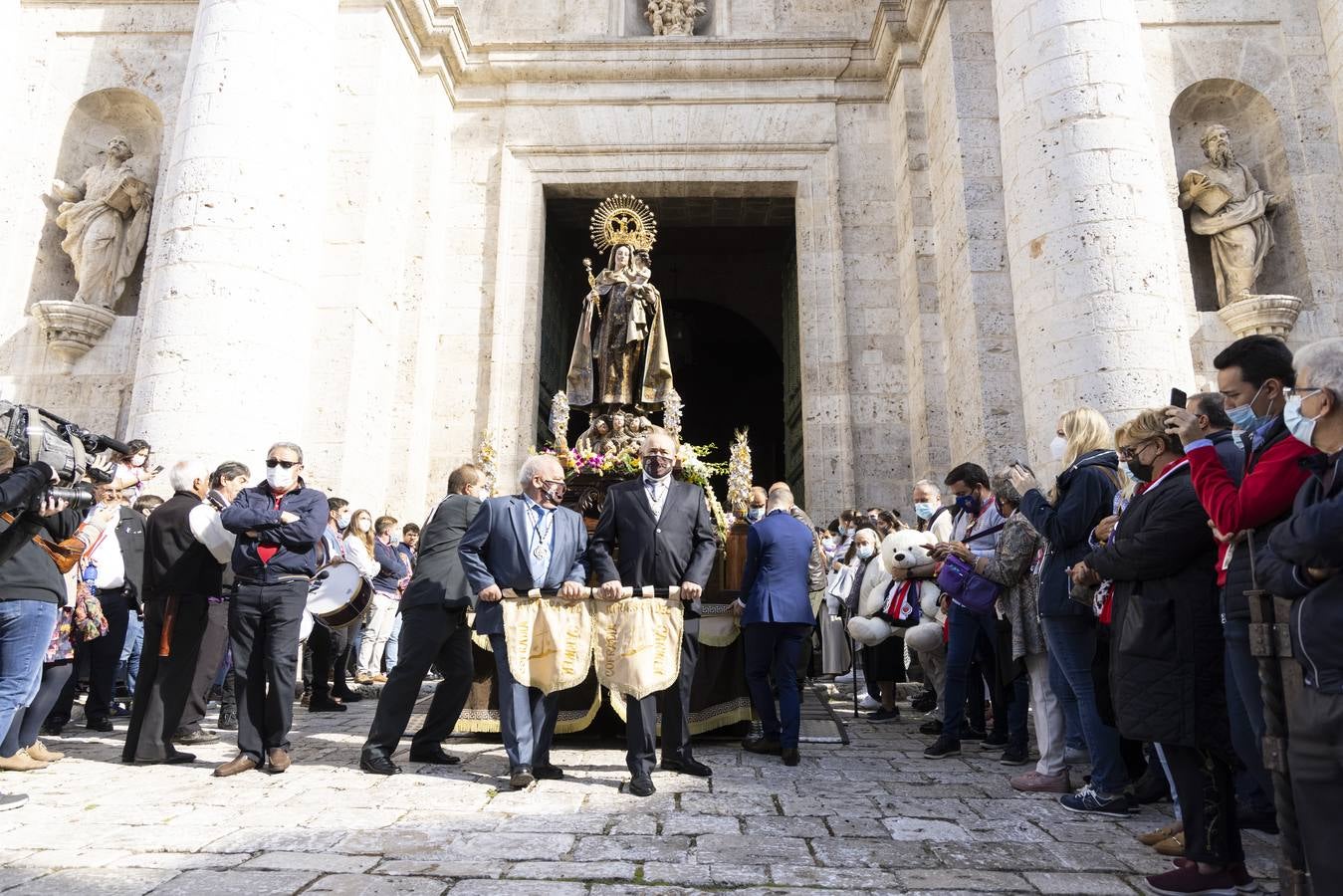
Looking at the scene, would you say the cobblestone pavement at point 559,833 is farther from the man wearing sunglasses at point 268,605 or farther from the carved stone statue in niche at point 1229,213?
the carved stone statue in niche at point 1229,213

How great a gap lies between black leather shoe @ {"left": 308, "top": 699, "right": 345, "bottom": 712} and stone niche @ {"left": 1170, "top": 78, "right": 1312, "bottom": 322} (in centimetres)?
935

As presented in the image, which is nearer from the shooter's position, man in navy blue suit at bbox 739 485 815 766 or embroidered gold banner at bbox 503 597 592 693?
embroidered gold banner at bbox 503 597 592 693

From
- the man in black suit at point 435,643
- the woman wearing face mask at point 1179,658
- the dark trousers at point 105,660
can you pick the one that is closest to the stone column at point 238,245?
the dark trousers at point 105,660

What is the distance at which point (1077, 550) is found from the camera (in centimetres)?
409

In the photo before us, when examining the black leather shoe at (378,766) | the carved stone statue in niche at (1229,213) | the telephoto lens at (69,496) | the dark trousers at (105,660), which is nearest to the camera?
the telephoto lens at (69,496)

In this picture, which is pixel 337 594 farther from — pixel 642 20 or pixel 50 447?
pixel 642 20

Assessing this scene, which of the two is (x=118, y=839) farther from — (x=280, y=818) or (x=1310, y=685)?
(x=1310, y=685)

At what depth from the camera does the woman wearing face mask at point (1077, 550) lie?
3.93 meters

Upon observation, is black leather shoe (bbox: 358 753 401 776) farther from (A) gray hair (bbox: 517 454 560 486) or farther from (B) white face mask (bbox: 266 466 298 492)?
(A) gray hair (bbox: 517 454 560 486)

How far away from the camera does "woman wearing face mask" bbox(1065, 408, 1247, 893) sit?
2961 millimetres

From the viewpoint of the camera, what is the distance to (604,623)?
445 centimetres

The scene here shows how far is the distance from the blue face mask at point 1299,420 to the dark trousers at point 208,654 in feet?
17.0

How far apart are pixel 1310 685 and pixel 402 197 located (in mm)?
10263

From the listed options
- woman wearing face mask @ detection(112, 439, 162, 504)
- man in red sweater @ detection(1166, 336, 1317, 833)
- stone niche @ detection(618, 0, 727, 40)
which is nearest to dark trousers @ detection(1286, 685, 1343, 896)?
man in red sweater @ detection(1166, 336, 1317, 833)
